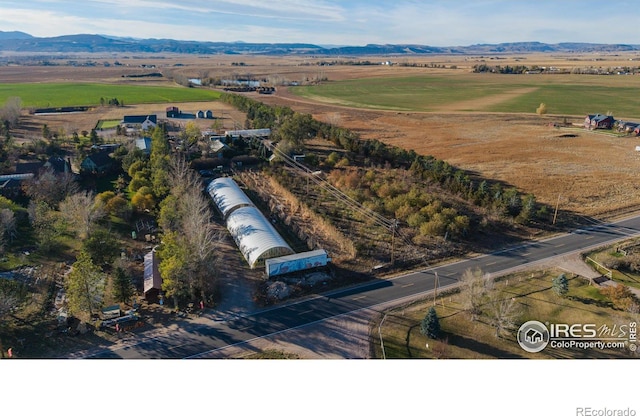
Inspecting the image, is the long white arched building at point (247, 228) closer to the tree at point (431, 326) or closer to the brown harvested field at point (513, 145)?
the tree at point (431, 326)

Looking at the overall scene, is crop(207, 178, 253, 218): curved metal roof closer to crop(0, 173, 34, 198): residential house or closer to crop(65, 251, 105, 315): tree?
crop(65, 251, 105, 315): tree

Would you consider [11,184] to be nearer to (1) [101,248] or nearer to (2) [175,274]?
(1) [101,248]

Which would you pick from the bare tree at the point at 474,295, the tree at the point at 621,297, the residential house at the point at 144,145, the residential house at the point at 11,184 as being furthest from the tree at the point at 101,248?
the tree at the point at 621,297

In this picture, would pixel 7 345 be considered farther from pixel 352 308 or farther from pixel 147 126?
pixel 147 126

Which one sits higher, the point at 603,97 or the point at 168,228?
the point at 603,97

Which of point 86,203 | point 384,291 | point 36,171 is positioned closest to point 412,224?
point 384,291

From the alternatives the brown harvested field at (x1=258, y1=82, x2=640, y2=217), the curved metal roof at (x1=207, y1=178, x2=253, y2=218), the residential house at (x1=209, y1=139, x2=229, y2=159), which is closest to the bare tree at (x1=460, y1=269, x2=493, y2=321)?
the curved metal roof at (x1=207, y1=178, x2=253, y2=218)
